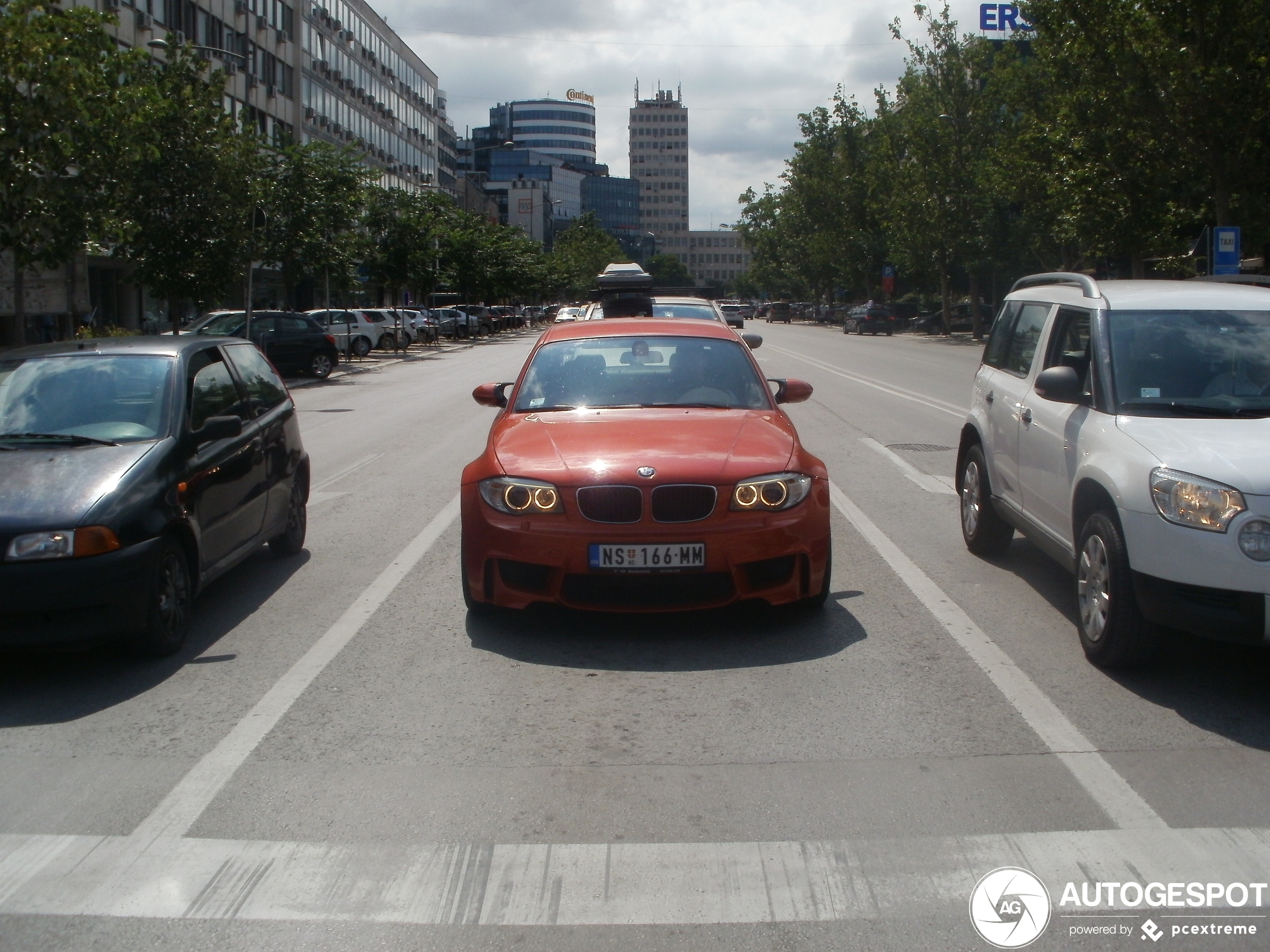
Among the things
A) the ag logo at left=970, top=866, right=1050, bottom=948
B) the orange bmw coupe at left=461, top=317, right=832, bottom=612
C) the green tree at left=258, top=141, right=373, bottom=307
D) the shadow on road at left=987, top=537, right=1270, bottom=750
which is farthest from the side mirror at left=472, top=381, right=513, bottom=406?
the green tree at left=258, top=141, right=373, bottom=307

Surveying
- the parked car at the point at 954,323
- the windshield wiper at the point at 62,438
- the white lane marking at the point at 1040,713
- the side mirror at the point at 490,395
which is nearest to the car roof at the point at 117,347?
the windshield wiper at the point at 62,438

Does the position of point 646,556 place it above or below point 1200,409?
below

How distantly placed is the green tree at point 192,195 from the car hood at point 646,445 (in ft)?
82.2

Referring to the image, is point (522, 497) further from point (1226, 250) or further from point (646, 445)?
point (1226, 250)

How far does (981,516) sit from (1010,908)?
198 inches

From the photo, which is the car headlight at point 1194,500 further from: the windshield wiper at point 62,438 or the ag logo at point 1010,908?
the windshield wiper at point 62,438

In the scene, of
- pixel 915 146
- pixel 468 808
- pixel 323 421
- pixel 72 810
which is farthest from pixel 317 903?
pixel 915 146

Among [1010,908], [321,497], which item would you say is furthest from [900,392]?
[1010,908]

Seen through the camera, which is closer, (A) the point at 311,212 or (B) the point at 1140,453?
(B) the point at 1140,453

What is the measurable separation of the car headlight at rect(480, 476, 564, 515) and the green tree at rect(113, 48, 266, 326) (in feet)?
83.9

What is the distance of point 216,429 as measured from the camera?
681cm

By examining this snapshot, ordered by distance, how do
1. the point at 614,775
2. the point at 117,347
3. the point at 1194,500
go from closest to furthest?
the point at 614,775
the point at 1194,500
the point at 117,347

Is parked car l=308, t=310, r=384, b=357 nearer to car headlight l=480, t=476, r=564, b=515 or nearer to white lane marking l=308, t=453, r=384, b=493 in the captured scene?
white lane marking l=308, t=453, r=384, b=493

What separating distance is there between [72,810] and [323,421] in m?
16.0
